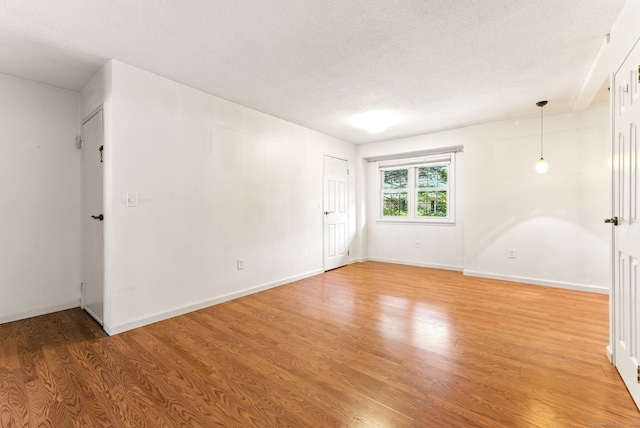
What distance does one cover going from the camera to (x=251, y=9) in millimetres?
1930

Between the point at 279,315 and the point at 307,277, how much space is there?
5.54 ft

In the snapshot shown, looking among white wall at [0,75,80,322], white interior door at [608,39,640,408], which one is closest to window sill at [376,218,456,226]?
white interior door at [608,39,640,408]

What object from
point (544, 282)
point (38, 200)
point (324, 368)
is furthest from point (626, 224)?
point (38, 200)

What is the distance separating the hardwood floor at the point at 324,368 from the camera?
1554 mm

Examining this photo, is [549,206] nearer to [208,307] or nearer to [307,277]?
[307,277]

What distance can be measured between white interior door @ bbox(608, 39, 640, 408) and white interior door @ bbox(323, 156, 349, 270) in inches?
149

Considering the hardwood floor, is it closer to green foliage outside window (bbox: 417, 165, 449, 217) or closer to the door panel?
the door panel

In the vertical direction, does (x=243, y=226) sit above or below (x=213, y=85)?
below

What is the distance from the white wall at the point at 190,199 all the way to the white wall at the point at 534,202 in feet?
9.66

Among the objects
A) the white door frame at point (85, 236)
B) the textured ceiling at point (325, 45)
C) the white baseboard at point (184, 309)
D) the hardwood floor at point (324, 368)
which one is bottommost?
the hardwood floor at point (324, 368)

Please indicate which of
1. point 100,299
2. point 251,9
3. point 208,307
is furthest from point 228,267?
point 251,9

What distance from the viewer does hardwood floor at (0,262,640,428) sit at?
155cm

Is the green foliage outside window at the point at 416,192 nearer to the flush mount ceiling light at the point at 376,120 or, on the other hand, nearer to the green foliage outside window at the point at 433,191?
the green foliage outside window at the point at 433,191

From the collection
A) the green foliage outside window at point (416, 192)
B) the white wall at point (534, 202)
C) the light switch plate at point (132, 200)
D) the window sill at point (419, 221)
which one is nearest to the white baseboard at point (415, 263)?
the white wall at point (534, 202)
